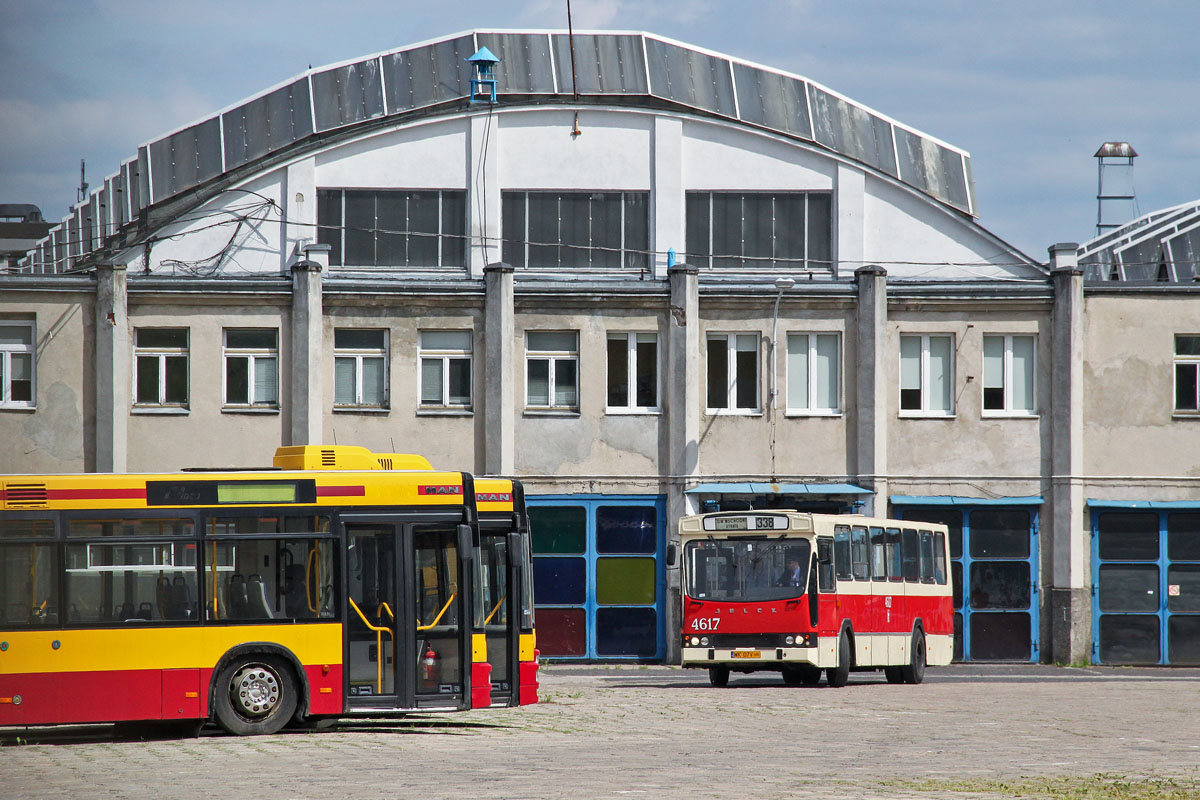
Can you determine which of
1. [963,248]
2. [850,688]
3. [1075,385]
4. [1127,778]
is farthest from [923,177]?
[1127,778]

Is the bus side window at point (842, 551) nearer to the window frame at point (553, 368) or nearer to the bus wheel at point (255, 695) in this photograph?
the window frame at point (553, 368)

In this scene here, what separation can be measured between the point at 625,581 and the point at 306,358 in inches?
307

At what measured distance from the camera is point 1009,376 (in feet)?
109

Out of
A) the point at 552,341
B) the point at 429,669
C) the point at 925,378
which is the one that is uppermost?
the point at 552,341

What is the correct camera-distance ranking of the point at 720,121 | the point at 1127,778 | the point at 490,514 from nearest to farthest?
1. the point at 1127,778
2. the point at 490,514
3. the point at 720,121

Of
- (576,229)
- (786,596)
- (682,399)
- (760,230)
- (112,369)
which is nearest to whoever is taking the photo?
(786,596)

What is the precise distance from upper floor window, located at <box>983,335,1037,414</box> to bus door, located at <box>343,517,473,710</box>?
61.1ft

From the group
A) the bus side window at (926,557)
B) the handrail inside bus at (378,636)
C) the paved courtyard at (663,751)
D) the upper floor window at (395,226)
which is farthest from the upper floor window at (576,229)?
the handrail inside bus at (378,636)

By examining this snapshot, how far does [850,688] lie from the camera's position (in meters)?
25.2

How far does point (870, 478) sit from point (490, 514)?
53.6ft

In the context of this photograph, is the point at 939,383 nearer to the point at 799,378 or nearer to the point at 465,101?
the point at 799,378

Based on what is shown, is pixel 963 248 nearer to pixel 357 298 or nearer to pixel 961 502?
pixel 961 502

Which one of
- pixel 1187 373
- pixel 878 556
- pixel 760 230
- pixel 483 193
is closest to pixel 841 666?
pixel 878 556

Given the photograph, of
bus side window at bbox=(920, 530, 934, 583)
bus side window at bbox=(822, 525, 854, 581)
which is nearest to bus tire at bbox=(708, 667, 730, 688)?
bus side window at bbox=(822, 525, 854, 581)
